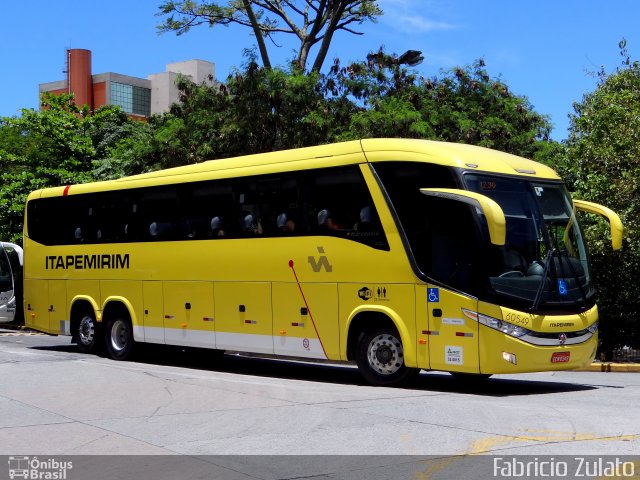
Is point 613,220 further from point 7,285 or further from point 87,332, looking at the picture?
point 7,285

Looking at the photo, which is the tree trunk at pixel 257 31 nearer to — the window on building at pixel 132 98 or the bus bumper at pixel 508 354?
the bus bumper at pixel 508 354

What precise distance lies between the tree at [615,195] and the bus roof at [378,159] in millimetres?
5797

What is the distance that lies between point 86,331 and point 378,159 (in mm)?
9471

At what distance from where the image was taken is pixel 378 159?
13844 millimetres

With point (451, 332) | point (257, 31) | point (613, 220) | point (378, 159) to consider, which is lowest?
point (451, 332)

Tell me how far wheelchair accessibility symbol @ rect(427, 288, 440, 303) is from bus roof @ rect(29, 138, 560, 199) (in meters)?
1.81

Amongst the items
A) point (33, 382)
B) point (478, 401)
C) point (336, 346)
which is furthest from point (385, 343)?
point (33, 382)

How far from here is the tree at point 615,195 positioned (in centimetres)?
1933

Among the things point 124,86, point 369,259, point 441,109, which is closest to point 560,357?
point 369,259

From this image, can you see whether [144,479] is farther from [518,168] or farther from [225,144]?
[225,144]

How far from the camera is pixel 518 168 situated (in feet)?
44.6

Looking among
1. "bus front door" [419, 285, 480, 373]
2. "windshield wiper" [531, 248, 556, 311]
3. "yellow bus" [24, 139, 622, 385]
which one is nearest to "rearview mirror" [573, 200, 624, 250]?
"yellow bus" [24, 139, 622, 385]

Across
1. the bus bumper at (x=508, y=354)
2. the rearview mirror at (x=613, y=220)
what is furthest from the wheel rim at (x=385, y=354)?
the rearview mirror at (x=613, y=220)

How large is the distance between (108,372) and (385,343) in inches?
202
